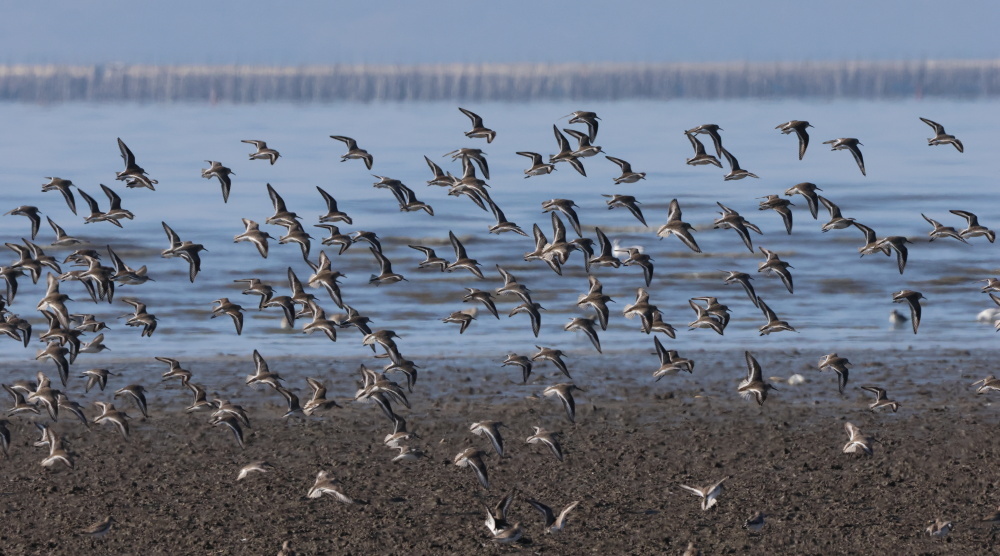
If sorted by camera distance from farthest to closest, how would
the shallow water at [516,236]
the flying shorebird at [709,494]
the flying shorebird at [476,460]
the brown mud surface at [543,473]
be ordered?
the shallow water at [516,236]
the flying shorebird at [476,460]
the flying shorebird at [709,494]
the brown mud surface at [543,473]

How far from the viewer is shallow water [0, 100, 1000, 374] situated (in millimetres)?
31000

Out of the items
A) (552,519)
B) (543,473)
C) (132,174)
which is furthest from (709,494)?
(132,174)

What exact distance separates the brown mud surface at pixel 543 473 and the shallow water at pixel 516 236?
4.42m

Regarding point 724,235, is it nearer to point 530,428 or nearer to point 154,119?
→ point 530,428

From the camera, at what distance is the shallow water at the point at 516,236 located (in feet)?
102

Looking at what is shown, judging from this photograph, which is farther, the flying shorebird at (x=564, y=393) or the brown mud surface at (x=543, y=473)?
the flying shorebird at (x=564, y=393)

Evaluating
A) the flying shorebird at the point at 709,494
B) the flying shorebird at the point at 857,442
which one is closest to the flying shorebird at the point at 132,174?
the flying shorebird at the point at 709,494

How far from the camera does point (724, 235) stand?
50.8 meters

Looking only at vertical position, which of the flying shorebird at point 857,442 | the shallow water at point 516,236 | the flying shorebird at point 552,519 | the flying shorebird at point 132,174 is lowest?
the shallow water at point 516,236

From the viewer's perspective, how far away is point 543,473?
20297 millimetres

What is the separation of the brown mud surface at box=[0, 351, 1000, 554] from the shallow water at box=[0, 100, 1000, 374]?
4418 millimetres

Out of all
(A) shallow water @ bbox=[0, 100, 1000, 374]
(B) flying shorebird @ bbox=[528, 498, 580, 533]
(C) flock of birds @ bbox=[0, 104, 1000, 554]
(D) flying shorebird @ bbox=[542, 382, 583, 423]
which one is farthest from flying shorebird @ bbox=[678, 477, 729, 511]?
Result: (A) shallow water @ bbox=[0, 100, 1000, 374]

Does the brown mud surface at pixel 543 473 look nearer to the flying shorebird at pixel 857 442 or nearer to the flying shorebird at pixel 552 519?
the flying shorebird at pixel 552 519

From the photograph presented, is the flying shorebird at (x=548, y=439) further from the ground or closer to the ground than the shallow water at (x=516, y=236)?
further from the ground
